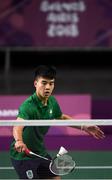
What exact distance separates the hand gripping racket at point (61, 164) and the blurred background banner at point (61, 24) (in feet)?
33.0

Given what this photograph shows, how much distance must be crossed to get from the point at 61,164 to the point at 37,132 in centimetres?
32

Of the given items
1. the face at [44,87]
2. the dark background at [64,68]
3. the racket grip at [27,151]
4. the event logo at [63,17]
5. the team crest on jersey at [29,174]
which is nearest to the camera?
the racket grip at [27,151]

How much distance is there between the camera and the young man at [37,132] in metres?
5.66

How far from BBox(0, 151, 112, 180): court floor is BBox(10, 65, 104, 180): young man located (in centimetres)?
7

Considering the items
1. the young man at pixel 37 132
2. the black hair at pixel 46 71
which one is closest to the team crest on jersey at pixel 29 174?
the young man at pixel 37 132

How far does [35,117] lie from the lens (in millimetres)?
5957

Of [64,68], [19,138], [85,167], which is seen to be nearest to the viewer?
[19,138]

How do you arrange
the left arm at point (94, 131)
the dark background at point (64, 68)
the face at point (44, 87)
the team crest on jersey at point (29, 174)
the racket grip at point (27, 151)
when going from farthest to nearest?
the dark background at point (64, 68) → the face at point (44, 87) → the team crest on jersey at point (29, 174) → the racket grip at point (27, 151) → the left arm at point (94, 131)

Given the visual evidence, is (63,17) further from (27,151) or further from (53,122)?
(53,122)

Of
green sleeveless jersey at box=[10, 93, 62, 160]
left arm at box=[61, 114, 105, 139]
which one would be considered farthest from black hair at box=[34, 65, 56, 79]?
left arm at box=[61, 114, 105, 139]

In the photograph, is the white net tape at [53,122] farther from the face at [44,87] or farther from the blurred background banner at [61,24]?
the blurred background banner at [61,24]

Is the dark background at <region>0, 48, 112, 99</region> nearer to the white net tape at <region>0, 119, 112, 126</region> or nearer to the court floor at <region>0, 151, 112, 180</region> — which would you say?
the court floor at <region>0, 151, 112, 180</region>

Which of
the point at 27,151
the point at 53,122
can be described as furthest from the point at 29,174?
the point at 53,122

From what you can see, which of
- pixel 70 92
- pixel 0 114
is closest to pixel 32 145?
pixel 0 114
